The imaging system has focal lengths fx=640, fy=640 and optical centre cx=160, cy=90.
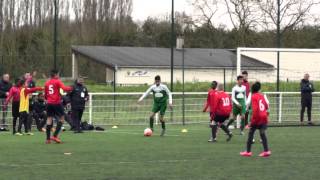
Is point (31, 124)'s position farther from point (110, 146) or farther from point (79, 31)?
point (79, 31)

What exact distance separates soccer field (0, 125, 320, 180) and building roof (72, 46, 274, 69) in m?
24.7

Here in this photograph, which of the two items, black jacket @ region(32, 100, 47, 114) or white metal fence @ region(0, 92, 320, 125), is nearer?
black jacket @ region(32, 100, 47, 114)

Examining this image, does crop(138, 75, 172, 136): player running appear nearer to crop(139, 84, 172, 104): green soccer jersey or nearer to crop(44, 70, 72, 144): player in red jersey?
crop(139, 84, 172, 104): green soccer jersey

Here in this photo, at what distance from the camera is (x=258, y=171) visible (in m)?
11.4

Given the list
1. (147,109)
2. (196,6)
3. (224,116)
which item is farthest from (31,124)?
(196,6)

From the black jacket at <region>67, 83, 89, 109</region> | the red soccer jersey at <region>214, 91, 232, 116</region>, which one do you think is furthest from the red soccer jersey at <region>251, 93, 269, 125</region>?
the black jacket at <region>67, 83, 89, 109</region>

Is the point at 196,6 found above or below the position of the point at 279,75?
above

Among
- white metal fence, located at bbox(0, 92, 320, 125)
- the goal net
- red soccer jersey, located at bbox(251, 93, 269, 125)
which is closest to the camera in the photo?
red soccer jersey, located at bbox(251, 93, 269, 125)

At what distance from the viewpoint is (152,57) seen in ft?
163

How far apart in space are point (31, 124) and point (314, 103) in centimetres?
1219

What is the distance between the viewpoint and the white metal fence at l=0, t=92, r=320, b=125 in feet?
83.8

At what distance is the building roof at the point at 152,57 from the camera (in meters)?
45.1

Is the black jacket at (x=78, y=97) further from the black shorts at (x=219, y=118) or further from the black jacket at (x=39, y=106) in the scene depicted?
the black shorts at (x=219, y=118)

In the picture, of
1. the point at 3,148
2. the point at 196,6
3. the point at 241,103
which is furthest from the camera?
the point at 196,6
